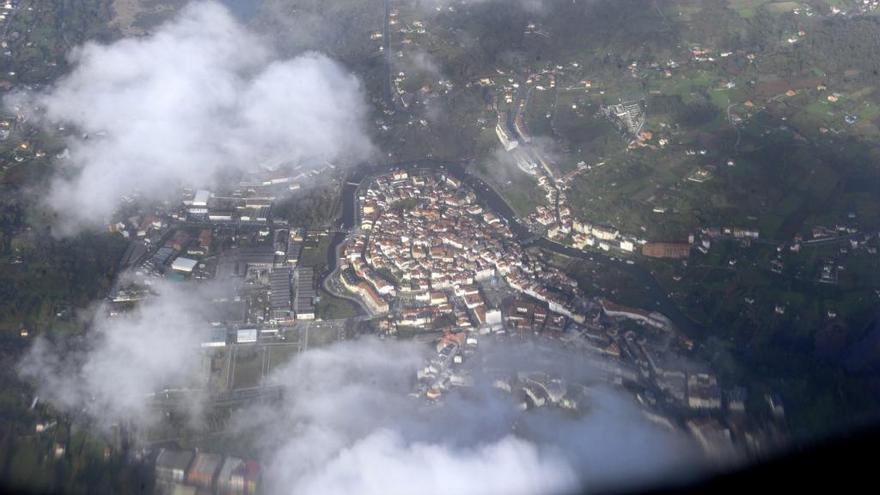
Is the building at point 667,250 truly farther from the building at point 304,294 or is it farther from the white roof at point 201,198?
the white roof at point 201,198

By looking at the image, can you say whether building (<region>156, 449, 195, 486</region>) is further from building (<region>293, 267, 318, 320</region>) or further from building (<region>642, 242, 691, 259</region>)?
building (<region>642, 242, 691, 259</region>)

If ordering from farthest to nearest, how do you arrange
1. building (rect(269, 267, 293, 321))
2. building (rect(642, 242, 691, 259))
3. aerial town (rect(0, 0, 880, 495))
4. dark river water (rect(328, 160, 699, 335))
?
1. building (rect(642, 242, 691, 259))
2. dark river water (rect(328, 160, 699, 335))
3. building (rect(269, 267, 293, 321))
4. aerial town (rect(0, 0, 880, 495))

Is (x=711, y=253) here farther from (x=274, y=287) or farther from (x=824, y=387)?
(x=274, y=287)

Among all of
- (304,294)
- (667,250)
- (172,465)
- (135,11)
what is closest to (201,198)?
(304,294)

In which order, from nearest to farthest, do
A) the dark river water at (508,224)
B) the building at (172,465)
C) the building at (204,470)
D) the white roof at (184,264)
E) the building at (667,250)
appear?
the building at (204,470)
the building at (172,465)
the dark river water at (508,224)
the white roof at (184,264)
the building at (667,250)

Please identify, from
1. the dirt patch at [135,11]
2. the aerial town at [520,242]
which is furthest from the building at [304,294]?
the dirt patch at [135,11]

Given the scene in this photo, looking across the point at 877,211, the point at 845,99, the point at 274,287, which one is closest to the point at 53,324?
the point at 274,287

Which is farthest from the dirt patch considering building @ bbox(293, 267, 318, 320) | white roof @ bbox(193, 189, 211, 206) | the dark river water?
building @ bbox(293, 267, 318, 320)

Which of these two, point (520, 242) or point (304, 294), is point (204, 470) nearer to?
point (304, 294)
